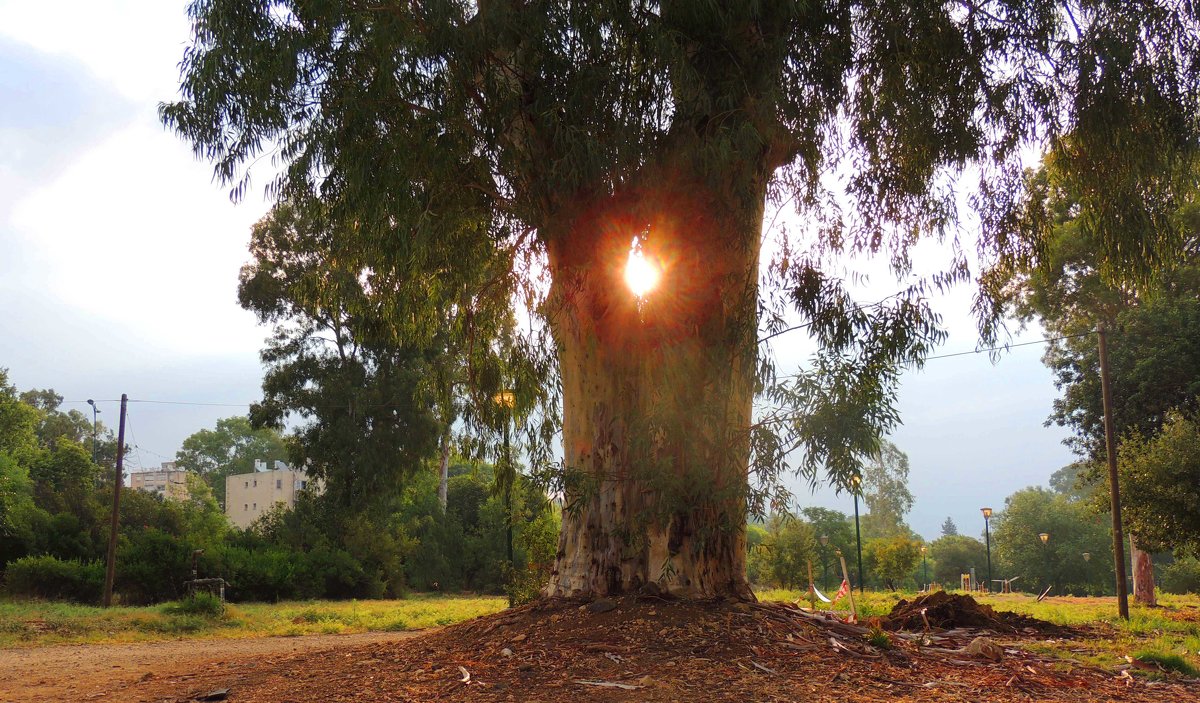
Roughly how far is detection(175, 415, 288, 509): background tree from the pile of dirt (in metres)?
78.2

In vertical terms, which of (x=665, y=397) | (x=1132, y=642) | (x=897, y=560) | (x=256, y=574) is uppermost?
(x=665, y=397)

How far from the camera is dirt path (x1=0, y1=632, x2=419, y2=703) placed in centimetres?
803

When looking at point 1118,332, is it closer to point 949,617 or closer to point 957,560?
point 949,617

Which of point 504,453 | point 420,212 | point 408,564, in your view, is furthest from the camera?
point 408,564

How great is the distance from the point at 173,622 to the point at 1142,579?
22129 mm

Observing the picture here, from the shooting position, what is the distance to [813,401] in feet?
28.7

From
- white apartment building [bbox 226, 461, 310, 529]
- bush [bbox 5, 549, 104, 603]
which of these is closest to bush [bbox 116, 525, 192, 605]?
bush [bbox 5, 549, 104, 603]

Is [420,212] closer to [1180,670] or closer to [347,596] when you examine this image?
[1180,670]

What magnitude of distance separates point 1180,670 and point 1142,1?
6.61 metres

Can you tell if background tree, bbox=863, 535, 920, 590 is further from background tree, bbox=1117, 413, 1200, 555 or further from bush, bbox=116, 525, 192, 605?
bush, bbox=116, 525, 192, 605

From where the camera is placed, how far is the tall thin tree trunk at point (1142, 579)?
23141mm

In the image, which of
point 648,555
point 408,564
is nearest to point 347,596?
point 408,564

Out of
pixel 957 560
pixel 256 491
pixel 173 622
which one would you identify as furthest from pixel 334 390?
pixel 957 560

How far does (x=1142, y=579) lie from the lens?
23719 millimetres
